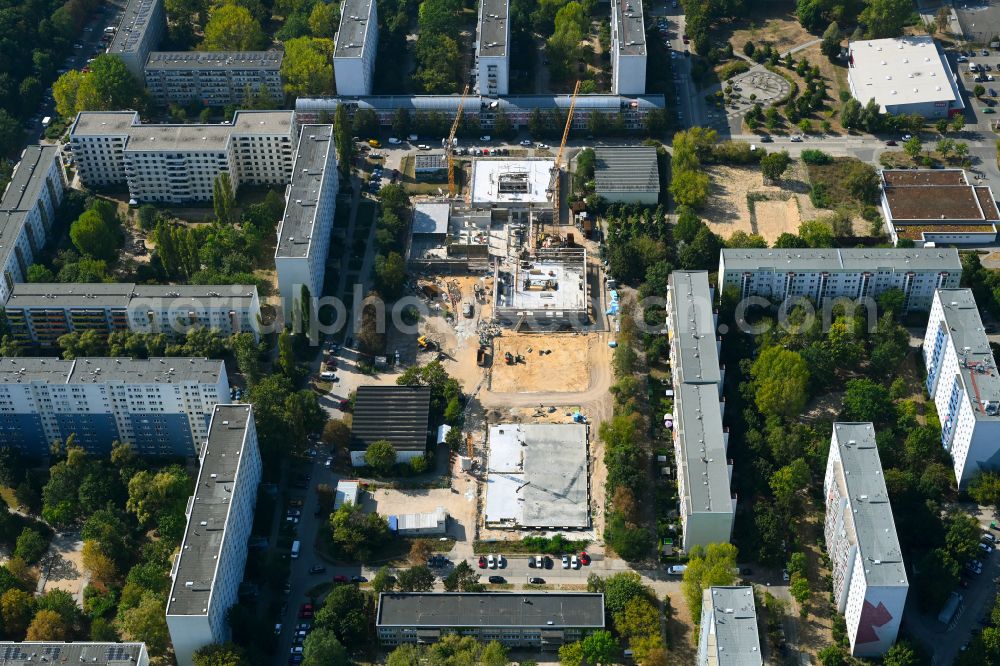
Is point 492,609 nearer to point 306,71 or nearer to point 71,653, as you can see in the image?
point 71,653

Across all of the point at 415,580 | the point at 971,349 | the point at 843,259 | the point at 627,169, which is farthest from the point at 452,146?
the point at 971,349

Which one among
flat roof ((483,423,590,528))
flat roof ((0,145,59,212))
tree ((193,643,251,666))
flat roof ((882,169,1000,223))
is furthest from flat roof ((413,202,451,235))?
tree ((193,643,251,666))

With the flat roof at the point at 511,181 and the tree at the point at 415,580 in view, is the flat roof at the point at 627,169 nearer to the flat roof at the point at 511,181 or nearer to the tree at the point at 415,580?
the flat roof at the point at 511,181

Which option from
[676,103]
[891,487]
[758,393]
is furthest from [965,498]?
[676,103]

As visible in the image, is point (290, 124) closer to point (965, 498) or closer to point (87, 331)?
point (87, 331)

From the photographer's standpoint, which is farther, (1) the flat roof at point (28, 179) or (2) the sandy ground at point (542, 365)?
(1) the flat roof at point (28, 179)

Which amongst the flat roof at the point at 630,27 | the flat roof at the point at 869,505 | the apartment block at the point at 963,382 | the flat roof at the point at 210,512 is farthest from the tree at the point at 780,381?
the flat roof at the point at 630,27
